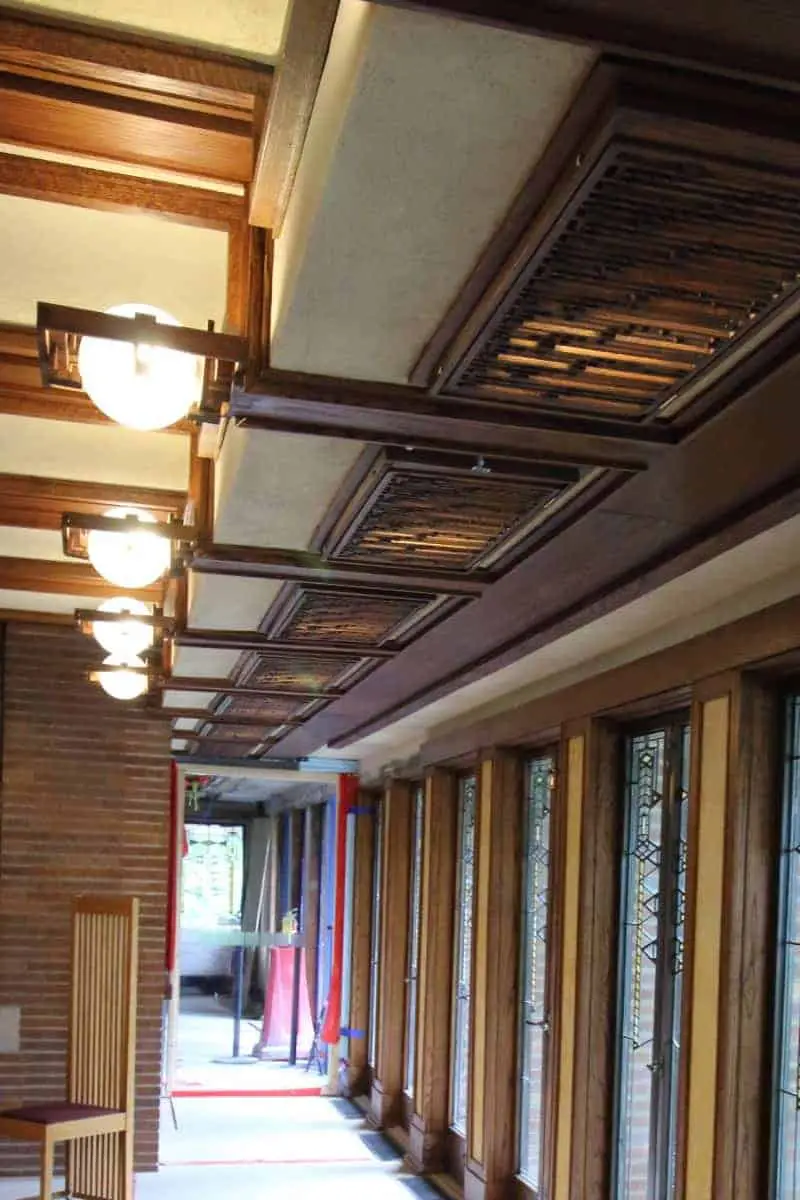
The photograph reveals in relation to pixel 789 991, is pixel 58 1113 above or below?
below

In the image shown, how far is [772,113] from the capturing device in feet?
4.03

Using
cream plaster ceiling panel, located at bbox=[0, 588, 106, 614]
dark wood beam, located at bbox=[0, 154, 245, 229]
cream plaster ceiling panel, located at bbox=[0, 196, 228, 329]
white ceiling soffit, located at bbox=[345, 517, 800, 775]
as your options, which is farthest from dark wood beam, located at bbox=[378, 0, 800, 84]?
cream plaster ceiling panel, located at bbox=[0, 588, 106, 614]

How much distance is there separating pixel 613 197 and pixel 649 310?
33 centimetres

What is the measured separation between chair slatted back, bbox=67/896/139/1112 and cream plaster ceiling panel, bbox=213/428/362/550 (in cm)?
292

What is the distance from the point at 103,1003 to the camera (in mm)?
5418

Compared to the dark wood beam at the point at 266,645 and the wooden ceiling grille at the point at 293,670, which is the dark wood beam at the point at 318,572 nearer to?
the dark wood beam at the point at 266,645

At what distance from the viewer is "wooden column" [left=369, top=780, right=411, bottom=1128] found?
800cm

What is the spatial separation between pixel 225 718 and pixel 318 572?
3.61 m

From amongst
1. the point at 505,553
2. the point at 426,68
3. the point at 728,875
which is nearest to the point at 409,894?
the point at 728,875

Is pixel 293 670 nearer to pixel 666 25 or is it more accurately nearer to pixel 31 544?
pixel 31 544

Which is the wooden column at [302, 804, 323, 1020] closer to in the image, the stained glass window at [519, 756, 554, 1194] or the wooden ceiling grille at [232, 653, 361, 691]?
the stained glass window at [519, 756, 554, 1194]

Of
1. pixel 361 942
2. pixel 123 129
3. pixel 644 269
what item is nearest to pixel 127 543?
pixel 123 129

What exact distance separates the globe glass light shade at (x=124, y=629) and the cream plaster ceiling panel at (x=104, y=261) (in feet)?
4.40

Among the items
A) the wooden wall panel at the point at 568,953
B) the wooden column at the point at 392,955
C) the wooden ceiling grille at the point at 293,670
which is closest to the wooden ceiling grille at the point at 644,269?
the wooden ceiling grille at the point at 293,670
